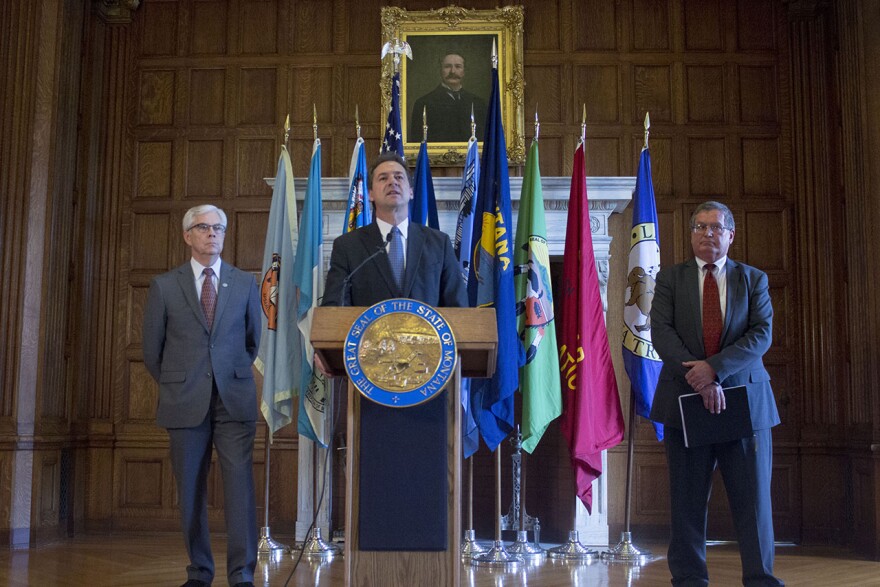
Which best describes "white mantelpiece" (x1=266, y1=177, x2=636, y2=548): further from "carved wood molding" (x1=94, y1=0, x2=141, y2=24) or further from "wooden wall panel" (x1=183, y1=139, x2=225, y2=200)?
"carved wood molding" (x1=94, y1=0, x2=141, y2=24)

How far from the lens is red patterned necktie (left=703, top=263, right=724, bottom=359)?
145 inches

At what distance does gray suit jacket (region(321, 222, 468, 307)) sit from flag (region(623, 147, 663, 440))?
2.03 meters

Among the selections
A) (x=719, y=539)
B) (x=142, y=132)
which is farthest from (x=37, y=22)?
(x=719, y=539)

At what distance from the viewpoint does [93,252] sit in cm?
655

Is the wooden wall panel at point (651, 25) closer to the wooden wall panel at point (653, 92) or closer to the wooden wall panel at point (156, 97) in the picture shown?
the wooden wall panel at point (653, 92)

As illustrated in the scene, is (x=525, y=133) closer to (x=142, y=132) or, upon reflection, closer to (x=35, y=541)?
(x=142, y=132)

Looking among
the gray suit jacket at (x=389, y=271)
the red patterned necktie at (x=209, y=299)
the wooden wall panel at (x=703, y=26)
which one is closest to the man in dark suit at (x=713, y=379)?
the gray suit jacket at (x=389, y=271)

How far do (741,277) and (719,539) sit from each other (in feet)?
9.88

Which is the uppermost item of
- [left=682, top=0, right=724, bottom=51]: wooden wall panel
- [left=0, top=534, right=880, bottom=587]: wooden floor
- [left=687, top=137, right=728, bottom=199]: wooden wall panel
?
[left=682, top=0, right=724, bottom=51]: wooden wall panel

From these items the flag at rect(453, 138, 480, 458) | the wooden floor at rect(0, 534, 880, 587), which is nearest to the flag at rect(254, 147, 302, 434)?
the wooden floor at rect(0, 534, 880, 587)

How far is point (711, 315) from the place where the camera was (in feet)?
12.2

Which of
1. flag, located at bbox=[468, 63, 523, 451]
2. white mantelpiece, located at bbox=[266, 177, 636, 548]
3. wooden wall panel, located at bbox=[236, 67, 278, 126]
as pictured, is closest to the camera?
flag, located at bbox=[468, 63, 523, 451]

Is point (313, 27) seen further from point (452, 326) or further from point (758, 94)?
point (452, 326)

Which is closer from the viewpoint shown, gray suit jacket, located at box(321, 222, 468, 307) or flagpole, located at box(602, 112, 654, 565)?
gray suit jacket, located at box(321, 222, 468, 307)
